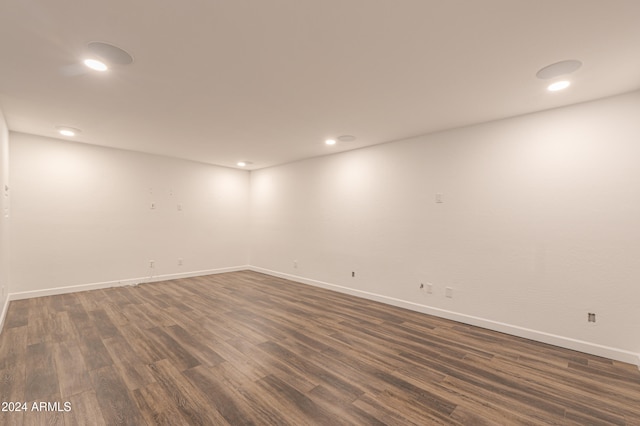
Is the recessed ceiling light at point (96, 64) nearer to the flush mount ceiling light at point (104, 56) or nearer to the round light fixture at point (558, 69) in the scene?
the flush mount ceiling light at point (104, 56)

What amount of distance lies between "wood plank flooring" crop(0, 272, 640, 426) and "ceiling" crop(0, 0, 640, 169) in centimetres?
254

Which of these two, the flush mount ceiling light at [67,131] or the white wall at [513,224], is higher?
the flush mount ceiling light at [67,131]

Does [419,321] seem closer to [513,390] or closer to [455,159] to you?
[513,390]

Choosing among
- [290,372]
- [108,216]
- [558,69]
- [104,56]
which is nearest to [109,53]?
[104,56]

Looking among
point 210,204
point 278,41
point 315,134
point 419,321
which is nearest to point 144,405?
point 278,41

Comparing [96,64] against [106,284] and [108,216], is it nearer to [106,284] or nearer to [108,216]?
[108,216]

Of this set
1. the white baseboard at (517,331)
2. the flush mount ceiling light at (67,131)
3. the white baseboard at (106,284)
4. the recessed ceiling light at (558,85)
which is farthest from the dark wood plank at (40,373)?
the recessed ceiling light at (558,85)

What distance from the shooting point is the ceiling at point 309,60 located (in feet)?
5.38

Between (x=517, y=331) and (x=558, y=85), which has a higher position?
(x=558, y=85)

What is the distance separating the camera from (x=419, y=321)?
354 centimetres

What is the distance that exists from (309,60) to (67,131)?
417 centimetres

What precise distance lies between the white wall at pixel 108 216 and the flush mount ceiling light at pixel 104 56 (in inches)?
132

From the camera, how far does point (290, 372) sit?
229 centimetres

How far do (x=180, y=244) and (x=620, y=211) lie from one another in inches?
269
